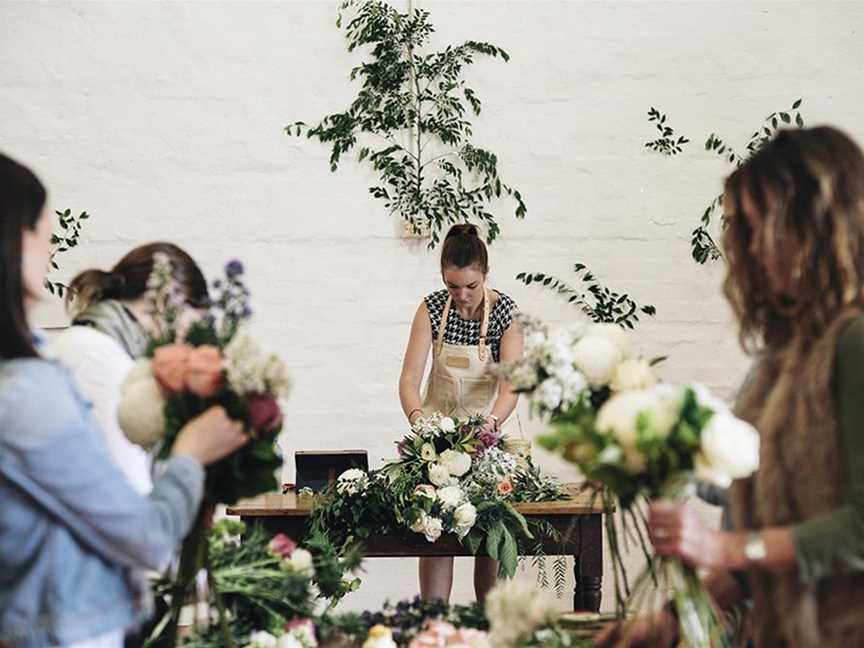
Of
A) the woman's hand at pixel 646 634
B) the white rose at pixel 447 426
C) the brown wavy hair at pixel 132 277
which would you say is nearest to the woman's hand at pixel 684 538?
the woman's hand at pixel 646 634

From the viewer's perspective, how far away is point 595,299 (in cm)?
589

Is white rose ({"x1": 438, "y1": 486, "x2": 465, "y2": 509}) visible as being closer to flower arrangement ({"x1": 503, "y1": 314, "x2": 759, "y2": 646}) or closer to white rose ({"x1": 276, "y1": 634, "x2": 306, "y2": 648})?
white rose ({"x1": 276, "y1": 634, "x2": 306, "y2": 648})

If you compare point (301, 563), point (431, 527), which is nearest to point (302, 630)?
point (301, 563)

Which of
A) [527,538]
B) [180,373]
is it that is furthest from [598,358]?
[527,538]

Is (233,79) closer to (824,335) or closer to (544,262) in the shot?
(544,262)

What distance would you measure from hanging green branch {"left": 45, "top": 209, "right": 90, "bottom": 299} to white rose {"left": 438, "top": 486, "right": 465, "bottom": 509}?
9.04 feet

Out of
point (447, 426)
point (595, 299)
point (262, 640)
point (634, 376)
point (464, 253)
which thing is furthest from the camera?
point (595, 299)

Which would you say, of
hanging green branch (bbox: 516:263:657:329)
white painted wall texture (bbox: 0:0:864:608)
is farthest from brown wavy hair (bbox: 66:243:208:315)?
hanging green branch (bbox: 516:263:657:329)

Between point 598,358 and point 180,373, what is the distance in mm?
740

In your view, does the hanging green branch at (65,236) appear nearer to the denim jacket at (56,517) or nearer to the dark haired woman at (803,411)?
the denim jacket at (56,517)

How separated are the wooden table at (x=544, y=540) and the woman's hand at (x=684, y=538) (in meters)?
2.09

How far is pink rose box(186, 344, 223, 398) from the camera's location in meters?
1.92

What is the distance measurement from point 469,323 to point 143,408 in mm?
3162

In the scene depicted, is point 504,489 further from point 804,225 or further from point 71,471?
point 71,471
